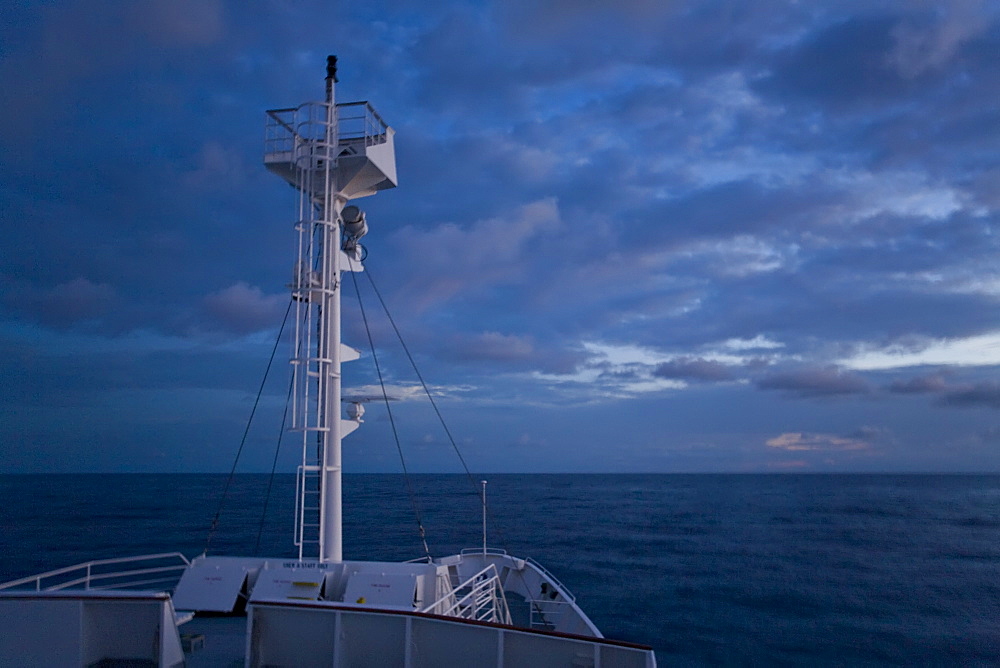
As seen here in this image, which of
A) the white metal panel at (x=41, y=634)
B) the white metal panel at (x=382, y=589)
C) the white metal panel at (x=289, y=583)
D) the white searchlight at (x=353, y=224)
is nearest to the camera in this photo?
the white metal panel at (x=41, y=634)

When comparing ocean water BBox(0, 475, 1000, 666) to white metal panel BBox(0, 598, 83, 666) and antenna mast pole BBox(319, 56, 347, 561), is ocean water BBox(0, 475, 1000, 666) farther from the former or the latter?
white metal panel BBox(0, 598, 83, 666)

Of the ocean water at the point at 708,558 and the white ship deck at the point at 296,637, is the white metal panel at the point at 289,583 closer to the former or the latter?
the white ship deck at the point at 296,637

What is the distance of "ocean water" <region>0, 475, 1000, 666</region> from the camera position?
25688 mm

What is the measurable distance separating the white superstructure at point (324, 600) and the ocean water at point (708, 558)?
38.0 ft

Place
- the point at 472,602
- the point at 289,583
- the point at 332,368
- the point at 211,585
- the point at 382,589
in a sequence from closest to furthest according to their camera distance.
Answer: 1. the point at 472,602
2. the point at 382,589
3. the point at 289,583
4. the point at 211,585
5. the point at 332,368

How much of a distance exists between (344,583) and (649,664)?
7441mm

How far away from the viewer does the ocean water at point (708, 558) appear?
25.7 m

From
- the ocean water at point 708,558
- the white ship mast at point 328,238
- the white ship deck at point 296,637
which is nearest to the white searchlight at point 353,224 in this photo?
the white ship mast at point 328,238

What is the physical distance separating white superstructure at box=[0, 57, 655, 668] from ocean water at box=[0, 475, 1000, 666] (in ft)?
38.0

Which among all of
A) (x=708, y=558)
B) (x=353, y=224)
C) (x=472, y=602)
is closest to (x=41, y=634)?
(x=472, y=602)

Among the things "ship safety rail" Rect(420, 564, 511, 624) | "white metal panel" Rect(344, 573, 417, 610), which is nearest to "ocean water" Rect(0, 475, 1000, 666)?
"ship safety rail" Rect(420, 564, 511, 624)

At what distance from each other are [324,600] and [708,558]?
38.8 metres

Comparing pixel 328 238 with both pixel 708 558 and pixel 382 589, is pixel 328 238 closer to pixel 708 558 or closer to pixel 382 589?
pixel 382 589

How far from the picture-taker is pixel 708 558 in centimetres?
4500
